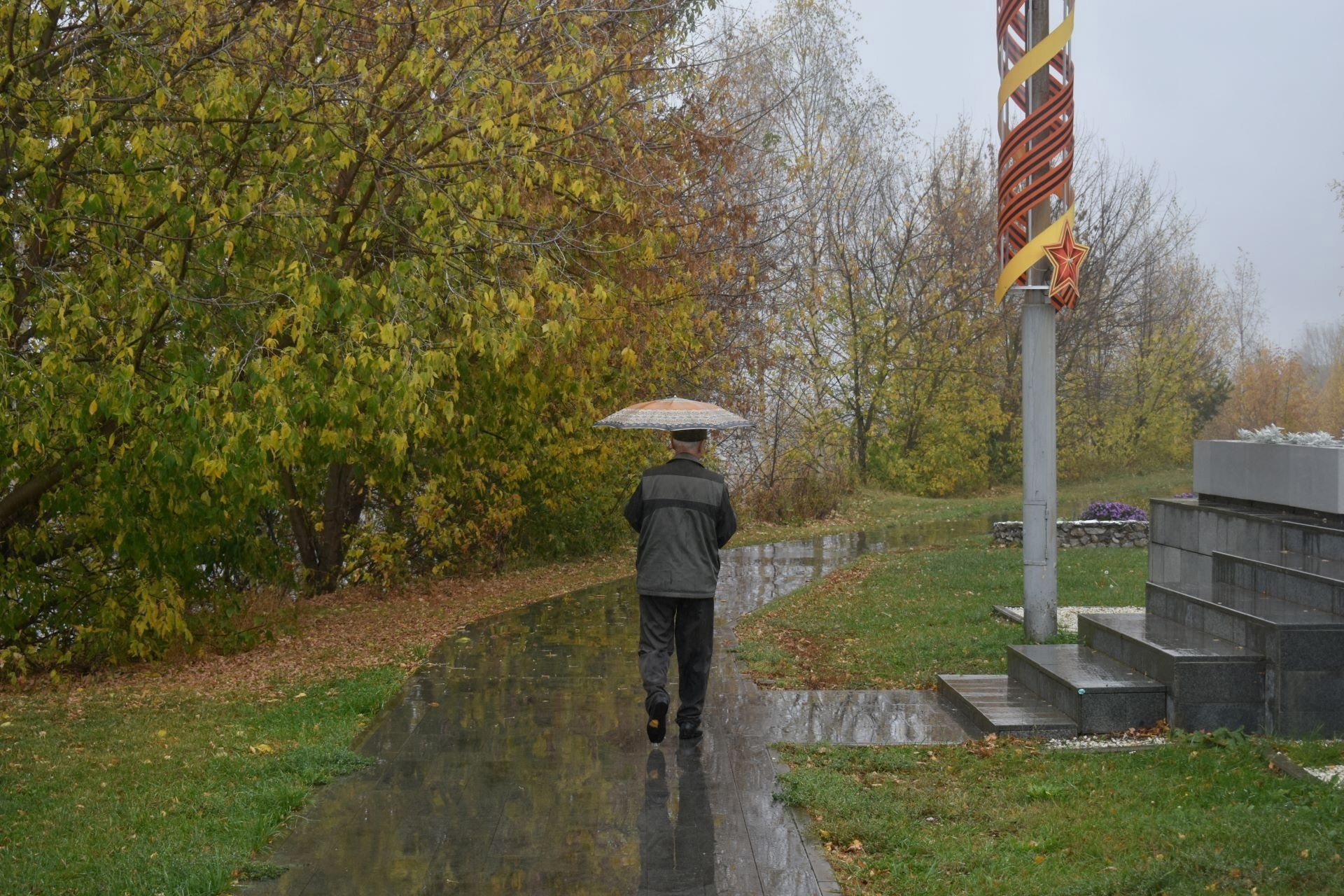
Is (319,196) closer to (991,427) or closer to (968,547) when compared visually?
(968,547)

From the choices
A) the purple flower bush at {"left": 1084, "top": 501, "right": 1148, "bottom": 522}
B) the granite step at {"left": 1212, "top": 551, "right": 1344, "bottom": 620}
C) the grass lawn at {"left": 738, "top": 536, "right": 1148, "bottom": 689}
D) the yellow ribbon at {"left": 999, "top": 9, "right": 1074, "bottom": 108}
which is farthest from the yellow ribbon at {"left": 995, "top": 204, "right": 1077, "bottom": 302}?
the purple flower bush at {"left": 1084, "top": 501, "right": 1148, "bottom": 522}

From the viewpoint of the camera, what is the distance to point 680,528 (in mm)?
7328

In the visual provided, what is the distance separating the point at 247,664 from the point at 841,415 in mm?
23024

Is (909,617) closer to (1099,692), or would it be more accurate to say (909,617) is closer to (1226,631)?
(1226,631)

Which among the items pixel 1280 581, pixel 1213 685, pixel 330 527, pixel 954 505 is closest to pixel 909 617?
pixel 1280 581

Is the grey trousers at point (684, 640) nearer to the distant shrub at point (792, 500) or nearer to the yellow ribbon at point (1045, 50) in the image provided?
the yellow ribbon at point (1045, 50)

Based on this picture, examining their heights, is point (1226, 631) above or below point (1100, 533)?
above

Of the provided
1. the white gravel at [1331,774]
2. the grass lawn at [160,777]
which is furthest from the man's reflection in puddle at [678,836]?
the white gravel at [1331,774]

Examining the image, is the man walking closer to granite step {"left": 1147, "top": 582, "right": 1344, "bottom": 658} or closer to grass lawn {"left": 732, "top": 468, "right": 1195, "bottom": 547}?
granite step {"left": 1147, "top": 582, "right": 1344, "bottom": 658}

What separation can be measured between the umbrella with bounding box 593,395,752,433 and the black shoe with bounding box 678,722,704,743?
1.77 meters

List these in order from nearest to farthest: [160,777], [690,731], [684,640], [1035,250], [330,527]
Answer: [160,777]
[690,731]
[684,640]
[1035,250]
[330,527]

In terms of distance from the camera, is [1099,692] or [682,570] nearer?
[1099,692]

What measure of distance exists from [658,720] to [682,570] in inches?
33.4

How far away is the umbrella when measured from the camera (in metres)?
7.97
